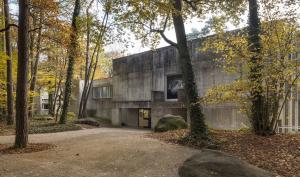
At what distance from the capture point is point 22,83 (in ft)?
31.4

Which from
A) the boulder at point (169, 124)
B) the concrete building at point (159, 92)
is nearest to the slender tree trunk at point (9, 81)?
the boulder at point (169, 124)

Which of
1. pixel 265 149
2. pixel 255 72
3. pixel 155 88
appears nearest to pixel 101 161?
pixel 265 149

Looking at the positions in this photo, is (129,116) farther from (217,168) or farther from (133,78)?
(217,168)

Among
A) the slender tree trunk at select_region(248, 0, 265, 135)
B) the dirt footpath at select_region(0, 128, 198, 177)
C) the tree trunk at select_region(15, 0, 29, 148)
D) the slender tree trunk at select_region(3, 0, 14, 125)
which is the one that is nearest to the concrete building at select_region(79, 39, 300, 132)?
the slender tree trunk at select_region(248, 0, 265, 135)

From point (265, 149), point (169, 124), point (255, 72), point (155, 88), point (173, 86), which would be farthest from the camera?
point (155, 88)

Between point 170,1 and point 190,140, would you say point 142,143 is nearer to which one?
point 190,140

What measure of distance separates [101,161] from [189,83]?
4.31 meters

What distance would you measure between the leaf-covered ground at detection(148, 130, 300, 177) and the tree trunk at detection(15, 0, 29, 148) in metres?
4.66

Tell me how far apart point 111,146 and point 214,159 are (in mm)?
3977

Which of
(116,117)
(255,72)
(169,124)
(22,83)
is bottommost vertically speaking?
(116,117)

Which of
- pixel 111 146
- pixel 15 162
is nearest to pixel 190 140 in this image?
pixel 111 146

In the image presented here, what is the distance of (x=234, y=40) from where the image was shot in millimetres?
10586

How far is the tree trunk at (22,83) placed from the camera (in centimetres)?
955

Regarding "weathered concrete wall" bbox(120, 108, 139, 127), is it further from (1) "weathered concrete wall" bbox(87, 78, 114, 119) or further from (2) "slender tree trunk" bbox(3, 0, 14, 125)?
(2) "slender tree trunk" bbox(3, 0, 14, 125)
